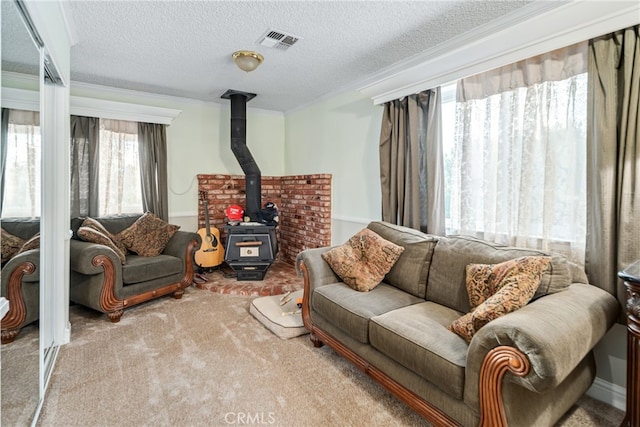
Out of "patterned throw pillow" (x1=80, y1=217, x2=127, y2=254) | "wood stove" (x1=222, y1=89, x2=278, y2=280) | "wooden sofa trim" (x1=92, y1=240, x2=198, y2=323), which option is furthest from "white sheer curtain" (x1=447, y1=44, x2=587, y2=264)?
"patterned throw pillow" (x1=80, y1=217, x2=127, y2=254)

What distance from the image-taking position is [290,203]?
Result: 4.94m

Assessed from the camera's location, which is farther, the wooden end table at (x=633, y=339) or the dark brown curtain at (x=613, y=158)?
the dark brown curtain at (x=613, y=158)

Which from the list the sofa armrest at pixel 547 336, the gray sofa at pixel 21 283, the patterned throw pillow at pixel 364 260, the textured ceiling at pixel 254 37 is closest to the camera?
the sofa armrest at pixel 547 336

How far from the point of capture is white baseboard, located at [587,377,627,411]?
1.85 metres

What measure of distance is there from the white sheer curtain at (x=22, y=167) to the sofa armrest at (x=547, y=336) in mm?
2049

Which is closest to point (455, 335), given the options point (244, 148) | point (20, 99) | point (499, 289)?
point (499, 289)

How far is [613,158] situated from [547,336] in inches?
48.8

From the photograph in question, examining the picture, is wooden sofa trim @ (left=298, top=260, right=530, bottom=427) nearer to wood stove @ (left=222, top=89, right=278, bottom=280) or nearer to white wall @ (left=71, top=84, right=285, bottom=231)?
wood stove @ (left=222, top=89, right=278, bottom=280)

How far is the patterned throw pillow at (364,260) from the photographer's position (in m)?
2.43

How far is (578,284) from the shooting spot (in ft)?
5.93

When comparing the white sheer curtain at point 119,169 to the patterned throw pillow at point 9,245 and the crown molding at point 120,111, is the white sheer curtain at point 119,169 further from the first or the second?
the patterned throw pillow at point 9,245

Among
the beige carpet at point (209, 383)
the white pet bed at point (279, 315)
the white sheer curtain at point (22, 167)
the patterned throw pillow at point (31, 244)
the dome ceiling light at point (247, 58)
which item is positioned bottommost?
the beige carpet at point (209, 383)

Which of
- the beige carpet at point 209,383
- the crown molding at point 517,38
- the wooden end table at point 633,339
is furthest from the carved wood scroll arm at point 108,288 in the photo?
the wooden end table at point 633,339

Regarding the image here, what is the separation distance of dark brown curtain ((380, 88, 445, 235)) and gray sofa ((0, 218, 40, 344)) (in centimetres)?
265
